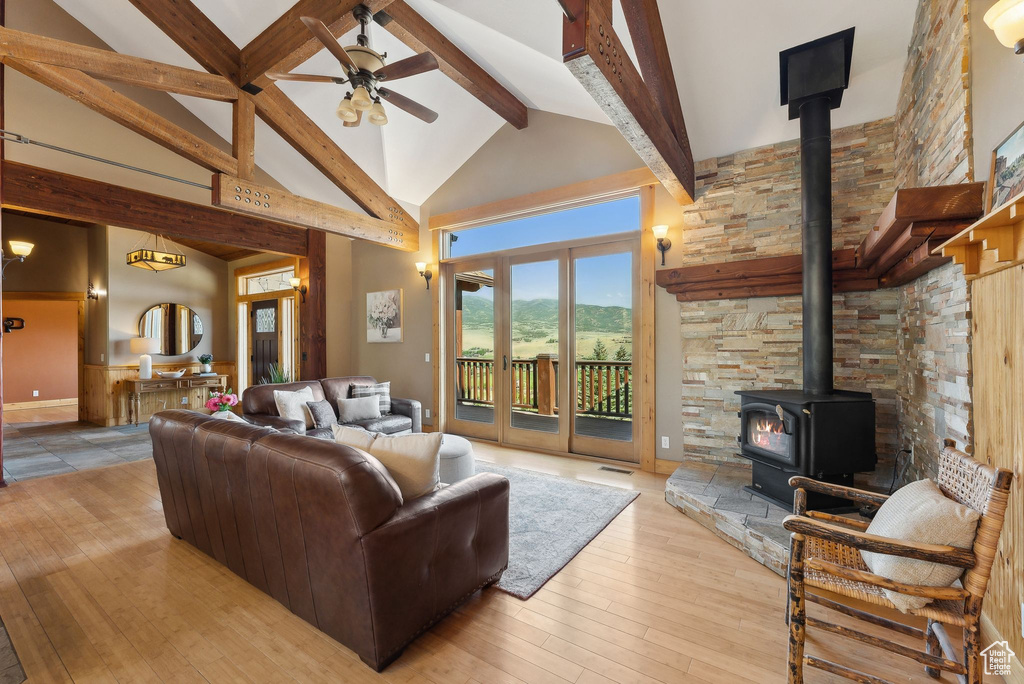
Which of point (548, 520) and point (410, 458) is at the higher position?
point (410, 458)

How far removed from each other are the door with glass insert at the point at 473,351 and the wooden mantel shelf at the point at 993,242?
13.6ft

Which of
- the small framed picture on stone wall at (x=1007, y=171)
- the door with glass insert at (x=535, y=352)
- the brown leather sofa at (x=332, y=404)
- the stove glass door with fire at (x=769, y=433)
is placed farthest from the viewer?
the door with glass insert at (x=535, y=352)

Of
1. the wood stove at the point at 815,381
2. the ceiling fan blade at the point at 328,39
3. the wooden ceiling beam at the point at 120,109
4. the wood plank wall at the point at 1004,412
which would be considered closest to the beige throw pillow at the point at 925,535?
the wood plank wall at the point at 1004,412

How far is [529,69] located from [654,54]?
145 centimetres

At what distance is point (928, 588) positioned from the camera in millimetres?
1387

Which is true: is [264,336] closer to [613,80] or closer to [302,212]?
[302,212]

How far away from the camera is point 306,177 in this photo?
235 inches

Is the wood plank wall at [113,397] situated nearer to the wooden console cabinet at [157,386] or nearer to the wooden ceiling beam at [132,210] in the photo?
the wooden console cabinet at [157,386]

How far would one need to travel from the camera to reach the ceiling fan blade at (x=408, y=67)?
123 inches

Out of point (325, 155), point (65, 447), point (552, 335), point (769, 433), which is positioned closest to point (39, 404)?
point (65, 447)

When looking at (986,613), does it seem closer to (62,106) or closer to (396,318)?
(396,318)

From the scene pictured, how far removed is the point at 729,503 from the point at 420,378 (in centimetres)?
428

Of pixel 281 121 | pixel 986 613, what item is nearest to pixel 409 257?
pixel 281 121

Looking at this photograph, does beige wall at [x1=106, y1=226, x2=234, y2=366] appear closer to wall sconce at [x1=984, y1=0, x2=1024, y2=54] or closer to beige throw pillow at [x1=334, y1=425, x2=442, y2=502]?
beige throw pillow at [x1=334, y1=425, x2=442, y2=502]
